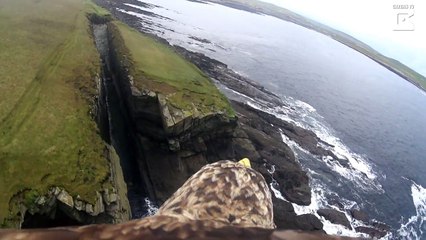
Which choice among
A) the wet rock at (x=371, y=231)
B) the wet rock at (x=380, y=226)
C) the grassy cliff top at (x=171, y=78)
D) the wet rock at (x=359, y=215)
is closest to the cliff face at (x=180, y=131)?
the grassy cliff top at (x=171, y=78)

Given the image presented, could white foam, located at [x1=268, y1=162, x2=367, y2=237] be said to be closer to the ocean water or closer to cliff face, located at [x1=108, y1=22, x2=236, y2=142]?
the ocean water

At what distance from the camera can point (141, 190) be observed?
30281 millimetres

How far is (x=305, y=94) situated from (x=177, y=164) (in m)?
48.5

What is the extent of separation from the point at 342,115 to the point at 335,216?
35.9 metres

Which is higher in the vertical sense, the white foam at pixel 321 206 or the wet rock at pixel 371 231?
the white foam at pixel 321 206

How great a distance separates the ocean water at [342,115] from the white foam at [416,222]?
123mm

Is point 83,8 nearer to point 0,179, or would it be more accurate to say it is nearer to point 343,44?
point 0,179

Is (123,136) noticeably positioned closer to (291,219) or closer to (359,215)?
(291,219)

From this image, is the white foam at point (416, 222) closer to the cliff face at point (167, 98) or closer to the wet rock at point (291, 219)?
the wet rock at point (291, 219)

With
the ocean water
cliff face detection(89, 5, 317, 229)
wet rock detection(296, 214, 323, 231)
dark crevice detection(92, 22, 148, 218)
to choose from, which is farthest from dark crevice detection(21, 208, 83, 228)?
the ocean water

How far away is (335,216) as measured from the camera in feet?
118

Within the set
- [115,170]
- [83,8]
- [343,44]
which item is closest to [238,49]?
[83,8]

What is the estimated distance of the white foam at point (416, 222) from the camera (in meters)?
38.0

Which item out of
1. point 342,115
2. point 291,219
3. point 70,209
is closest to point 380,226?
point 291,219
